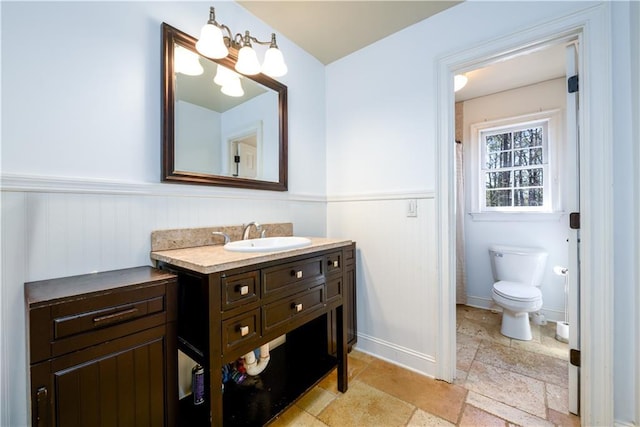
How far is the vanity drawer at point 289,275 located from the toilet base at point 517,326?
6.10ft

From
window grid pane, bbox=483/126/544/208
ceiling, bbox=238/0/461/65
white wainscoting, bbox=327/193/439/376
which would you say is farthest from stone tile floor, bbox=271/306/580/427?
ceiling, bbox=238/0/461/65

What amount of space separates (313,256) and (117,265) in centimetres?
90

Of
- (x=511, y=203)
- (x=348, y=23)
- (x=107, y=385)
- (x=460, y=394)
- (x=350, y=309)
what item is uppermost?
(x=348, y=23)

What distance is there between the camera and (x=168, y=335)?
99cm

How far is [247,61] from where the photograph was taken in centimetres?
151

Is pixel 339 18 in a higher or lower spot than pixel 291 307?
higher

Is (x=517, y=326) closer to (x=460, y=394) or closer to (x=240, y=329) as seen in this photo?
(x=460, y=394)

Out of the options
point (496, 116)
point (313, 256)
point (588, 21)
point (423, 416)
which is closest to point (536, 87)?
point (496, 116)

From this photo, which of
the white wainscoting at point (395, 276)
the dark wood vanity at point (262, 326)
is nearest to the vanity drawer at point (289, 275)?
the dark wood vanity at point (262, 326)

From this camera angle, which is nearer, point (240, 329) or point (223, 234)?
point (240, 329)

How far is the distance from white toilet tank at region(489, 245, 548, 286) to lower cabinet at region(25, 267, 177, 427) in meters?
2.79

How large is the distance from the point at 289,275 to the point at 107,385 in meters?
0.73

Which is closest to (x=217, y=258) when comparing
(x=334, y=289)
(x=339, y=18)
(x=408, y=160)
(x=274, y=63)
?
(x=334, y=289)

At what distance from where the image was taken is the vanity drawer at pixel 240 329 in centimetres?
101
